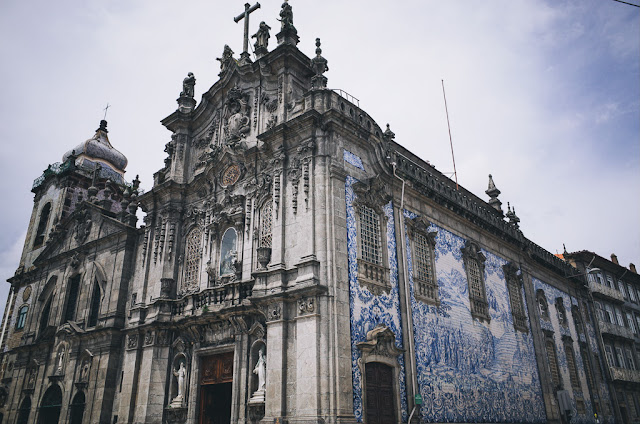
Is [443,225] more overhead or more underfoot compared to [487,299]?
more overhead

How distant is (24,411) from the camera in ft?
78.3

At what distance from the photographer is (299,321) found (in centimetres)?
1454

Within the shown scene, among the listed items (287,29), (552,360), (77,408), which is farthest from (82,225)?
(552,360)

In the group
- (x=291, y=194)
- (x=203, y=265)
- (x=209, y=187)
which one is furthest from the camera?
(x=209, y=187)

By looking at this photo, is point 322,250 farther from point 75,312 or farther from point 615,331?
point 615,331

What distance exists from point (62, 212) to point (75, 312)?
846 centimetres

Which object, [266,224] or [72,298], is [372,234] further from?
[72,298]

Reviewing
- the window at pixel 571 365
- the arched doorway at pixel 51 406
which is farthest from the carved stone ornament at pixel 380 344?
the window at pixel 571 365

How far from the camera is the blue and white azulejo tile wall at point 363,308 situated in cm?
1436

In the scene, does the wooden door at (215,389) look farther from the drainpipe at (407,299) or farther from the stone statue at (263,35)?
the stone statue at (263,35)

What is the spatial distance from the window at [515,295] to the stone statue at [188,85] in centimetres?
1705

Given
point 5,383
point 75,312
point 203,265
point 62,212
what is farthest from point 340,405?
point 62,212

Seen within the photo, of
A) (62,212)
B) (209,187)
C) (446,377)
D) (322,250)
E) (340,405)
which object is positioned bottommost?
(340,405)

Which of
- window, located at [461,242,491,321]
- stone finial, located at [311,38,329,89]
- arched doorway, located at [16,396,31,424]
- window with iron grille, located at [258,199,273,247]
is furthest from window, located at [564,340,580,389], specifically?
arched doorway, located at [16,396,31,424]
